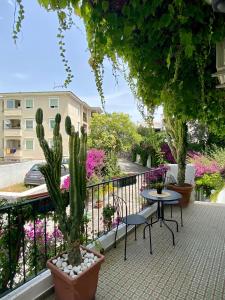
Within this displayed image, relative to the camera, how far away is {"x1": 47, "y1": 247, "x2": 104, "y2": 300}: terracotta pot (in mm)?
1947

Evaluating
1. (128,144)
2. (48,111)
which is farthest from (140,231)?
(48,111)

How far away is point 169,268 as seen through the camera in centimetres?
270

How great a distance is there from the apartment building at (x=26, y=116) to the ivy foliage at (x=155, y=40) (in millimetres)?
19433

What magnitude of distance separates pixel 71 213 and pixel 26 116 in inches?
872

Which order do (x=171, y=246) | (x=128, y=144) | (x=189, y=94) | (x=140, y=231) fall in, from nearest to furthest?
(x=189, y=94) → (x=171, y=246) → (x=140, y=231) → (x=128, y=144)

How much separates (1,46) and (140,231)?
3362 mm

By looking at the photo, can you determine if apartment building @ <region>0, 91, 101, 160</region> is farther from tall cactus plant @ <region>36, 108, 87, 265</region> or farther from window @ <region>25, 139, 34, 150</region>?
tall cactus plant @ <region>36, 108, 87, 265</region>

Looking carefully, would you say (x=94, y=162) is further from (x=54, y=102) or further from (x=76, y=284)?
(x=54, y=102)

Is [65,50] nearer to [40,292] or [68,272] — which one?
[68,272]

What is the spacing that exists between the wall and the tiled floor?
34.3ft

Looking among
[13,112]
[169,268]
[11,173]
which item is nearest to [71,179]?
[169,268]

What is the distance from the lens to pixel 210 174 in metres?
7.88

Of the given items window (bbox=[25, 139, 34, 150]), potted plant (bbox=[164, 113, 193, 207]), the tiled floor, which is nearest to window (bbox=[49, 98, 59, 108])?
window (bbox=[25, 139, 34, 150])

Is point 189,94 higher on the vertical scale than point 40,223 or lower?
higher
